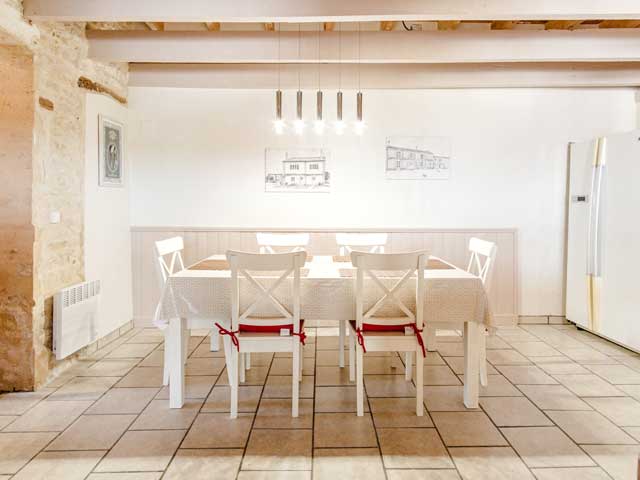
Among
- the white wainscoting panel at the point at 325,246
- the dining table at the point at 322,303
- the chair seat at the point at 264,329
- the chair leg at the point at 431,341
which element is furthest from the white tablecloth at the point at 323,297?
the white wainscoting panel at the point at 325,246

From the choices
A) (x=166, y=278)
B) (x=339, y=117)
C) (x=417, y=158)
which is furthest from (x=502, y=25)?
(x=166, y=278)

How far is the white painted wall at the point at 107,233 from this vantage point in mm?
3787

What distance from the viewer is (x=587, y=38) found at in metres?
3.50

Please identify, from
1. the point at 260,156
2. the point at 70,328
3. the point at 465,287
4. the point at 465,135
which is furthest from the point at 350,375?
the point at 465,135

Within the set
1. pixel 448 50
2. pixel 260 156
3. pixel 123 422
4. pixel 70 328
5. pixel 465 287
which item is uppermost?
pixel 448 50

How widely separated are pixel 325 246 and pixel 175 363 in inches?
89.3

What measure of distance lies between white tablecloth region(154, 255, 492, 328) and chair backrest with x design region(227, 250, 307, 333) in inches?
3.3

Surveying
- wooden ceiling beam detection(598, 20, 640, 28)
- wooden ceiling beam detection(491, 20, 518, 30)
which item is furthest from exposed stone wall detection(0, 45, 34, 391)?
wooden ceiling beam detection(598, 20, 640, 28)

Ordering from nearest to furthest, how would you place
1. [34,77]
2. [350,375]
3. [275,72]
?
[34,77] < [350,375] < [275,72]

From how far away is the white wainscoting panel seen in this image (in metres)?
4.68

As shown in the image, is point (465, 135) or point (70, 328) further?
point (465, 135)

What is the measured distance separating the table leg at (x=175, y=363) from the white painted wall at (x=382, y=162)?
2088mm

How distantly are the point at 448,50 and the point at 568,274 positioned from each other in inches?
101

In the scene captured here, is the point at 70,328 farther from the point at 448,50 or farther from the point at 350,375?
the point at 448,50
